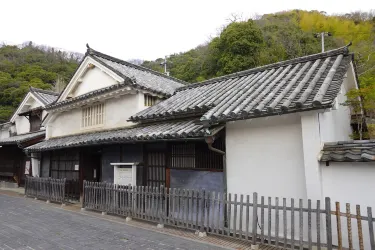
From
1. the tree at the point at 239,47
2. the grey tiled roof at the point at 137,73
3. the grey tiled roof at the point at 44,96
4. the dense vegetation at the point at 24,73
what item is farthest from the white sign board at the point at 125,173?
the dense vegetation at the point at 24,73

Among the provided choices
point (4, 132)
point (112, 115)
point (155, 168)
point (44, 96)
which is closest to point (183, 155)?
point (155, 168)

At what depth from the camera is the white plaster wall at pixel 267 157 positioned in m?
7.09

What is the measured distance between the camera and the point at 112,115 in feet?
46.0

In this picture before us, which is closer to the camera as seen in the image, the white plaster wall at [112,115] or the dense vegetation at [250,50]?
the white plaster wall at [112,115]

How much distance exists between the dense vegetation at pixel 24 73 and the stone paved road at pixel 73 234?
34.0m

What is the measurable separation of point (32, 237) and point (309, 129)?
8.69 m

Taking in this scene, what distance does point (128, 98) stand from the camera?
527 inches

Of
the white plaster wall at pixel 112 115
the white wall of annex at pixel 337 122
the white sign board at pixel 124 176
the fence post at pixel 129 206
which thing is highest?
the white plaster wall at pixel 112 115

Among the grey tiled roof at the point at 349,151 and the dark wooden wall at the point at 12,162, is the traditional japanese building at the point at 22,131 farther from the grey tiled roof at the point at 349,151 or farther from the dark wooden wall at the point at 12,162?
the grey tiled roof at the point at 349,151

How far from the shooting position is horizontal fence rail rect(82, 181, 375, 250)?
585 cm

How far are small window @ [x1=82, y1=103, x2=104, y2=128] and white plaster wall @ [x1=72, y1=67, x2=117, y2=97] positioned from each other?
4.04 feet

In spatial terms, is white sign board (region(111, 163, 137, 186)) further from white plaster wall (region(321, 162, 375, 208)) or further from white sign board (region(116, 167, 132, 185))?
white plaster wall (region(321, 162, 375, 208))

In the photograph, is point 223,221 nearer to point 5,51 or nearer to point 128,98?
point 128,98

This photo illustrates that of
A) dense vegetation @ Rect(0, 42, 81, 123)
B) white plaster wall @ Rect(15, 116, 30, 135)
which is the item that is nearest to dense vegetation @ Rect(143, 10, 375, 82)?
white plaster wall @ Rect(15, 116, 30, 135)
